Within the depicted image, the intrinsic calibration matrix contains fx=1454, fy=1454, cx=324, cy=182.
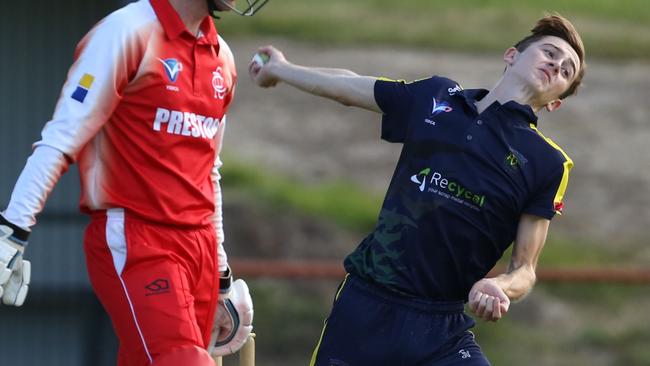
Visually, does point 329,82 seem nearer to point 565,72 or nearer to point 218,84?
point 218,84

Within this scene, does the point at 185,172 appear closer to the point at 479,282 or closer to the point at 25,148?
the point at 479,282

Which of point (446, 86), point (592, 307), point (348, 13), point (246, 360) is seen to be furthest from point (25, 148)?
point (348, 13)

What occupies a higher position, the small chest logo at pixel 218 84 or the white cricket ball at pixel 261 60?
the white cricket ball at pixel 261 60

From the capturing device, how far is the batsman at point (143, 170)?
531cm

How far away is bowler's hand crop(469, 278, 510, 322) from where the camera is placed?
16.6ft

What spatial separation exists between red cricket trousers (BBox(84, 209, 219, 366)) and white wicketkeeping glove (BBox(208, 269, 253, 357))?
1.60 feet

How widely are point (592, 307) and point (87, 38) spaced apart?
26.6 ft

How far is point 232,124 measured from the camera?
48.8 ft

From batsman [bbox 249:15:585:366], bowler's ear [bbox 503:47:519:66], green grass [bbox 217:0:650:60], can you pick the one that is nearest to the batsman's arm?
batsman [bbox 249:15:585:366]

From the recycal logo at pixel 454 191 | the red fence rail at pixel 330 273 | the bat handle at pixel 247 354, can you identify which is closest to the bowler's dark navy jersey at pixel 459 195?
the recycal logo at pixel 454 191

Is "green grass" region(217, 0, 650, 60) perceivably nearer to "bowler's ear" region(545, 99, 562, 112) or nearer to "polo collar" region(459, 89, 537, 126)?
"bowler's ear" region(545, 99, 562, 112)

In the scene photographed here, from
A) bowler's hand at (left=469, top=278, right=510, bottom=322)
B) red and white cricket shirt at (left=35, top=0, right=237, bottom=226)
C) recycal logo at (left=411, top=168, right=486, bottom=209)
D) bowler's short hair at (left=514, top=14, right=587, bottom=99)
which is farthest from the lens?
bowler's short hair at (left=514, top=14, right=587, bottom=99)

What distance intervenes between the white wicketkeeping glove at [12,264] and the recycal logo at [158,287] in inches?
17.8

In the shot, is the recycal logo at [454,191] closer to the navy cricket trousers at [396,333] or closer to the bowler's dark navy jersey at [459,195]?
the bowler's dark navy jersey at [459,195]
